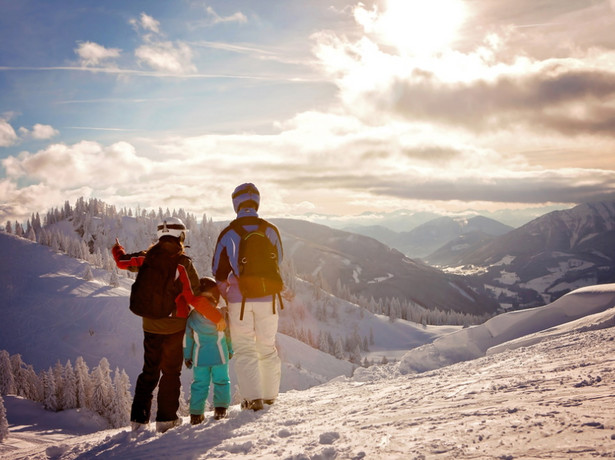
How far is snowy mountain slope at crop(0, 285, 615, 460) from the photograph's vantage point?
404 cm

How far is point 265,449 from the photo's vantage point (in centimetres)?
549

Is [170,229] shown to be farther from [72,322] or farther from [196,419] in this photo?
Result: [72,322]

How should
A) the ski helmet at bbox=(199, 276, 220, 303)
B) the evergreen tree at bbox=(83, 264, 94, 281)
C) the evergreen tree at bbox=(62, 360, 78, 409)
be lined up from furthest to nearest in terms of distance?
the evergreen tree at bbox=(83, 264, 94, 281) < the evergreen tree at bbox=(62, 360, 78, 409) < the ski helmet at bbox=(199, 276, 220, 303)

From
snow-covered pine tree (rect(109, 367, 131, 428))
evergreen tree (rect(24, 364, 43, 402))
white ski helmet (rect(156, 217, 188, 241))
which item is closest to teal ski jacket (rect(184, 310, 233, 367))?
white ski helmet (rect(156, 217, 188, 241))

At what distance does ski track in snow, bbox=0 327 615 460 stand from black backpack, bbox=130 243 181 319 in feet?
7.45

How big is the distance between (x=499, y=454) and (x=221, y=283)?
607 centimetres

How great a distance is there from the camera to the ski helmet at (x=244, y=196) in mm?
8734

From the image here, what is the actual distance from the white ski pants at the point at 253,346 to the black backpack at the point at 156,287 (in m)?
1.36

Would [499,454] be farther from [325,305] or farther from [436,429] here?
[325,305]

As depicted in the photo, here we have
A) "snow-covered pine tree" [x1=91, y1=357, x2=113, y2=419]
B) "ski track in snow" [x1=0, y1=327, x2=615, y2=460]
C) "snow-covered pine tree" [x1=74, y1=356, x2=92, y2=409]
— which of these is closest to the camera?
"ski track in snow" [x1=0, y1=327, x2=615, y2=460]

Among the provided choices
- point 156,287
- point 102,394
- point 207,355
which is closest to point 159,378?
point 207,355

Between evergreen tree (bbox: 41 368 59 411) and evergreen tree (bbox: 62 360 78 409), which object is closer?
evergreen tree (bbox: 41 368 59 411)

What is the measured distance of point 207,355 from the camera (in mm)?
7980

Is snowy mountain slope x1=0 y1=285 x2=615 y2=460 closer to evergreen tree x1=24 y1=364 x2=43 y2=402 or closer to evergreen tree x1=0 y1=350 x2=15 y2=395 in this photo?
evergreen tree x1=24 y1=364 x2=43 y2=402
